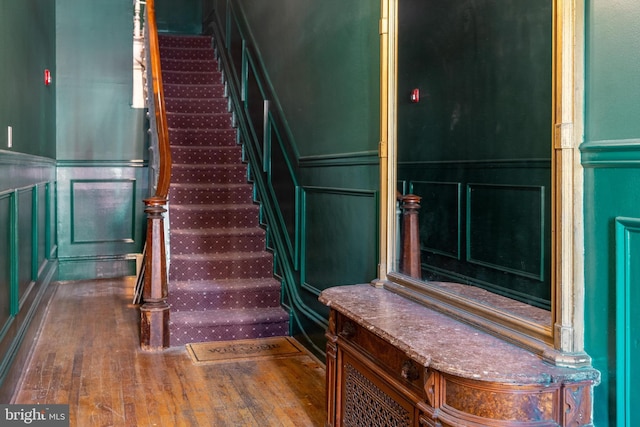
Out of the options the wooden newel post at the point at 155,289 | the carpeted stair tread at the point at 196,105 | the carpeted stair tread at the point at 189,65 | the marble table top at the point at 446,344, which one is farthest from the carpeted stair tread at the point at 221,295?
the carpeted stair tread at the point at 189,65

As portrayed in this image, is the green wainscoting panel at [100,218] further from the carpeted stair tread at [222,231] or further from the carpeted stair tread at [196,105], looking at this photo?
Answer: the carpeted stair tread at [222,231]

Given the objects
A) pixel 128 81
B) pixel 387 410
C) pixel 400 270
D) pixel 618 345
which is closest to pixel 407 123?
pixel 400 270

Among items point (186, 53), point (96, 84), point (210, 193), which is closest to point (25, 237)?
point (210, 193)

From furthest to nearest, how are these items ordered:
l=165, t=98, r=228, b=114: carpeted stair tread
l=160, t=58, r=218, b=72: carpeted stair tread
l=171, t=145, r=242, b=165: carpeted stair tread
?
l=160, t=58, r=218, b=72: carpeted stair tread < l=165, t=98, r=228, b=114: carpeted stair tread < l=171, t=145, r=242, b=165: carpeted stair tread

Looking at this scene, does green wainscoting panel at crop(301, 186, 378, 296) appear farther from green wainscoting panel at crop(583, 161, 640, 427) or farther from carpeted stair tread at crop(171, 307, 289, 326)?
green wainscoting panel at crop(583, 161, 640, 427)

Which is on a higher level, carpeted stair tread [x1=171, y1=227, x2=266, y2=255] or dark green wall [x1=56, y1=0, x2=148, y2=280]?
dark green wall [x1=56, y1=0, x2=148, y2=280]

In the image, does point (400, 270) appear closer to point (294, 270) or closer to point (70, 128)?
point (294, 270)

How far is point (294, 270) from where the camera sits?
4578mm

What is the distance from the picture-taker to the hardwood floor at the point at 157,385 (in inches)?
123

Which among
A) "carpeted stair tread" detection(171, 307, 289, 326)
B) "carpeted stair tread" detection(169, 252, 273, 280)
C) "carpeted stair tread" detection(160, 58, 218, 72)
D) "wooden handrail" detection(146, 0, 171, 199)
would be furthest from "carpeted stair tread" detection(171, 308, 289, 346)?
"carpeted stair tread" detection(160, 58, 218, 72)

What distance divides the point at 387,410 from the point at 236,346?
89.2 inches

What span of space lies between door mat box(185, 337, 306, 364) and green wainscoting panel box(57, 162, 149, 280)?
10.5 ft

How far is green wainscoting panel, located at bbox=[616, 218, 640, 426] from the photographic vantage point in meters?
1.62

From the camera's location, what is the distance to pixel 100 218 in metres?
7.14
